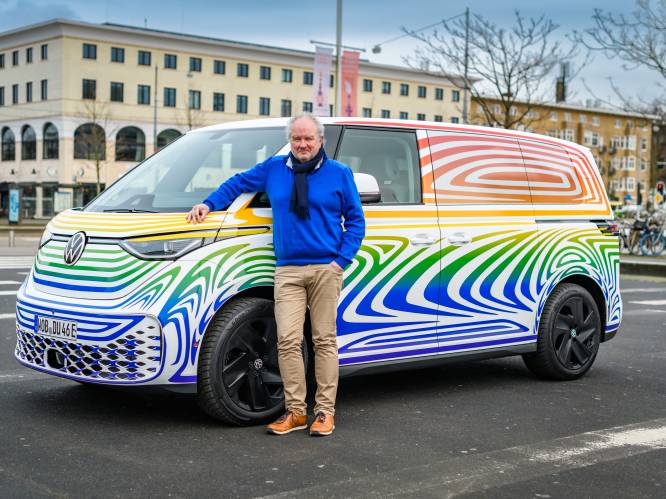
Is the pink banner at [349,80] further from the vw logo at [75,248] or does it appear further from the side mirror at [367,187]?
the vw logo at [75,248]

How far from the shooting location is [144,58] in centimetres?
7644

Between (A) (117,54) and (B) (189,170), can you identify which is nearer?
(B) (189,170)

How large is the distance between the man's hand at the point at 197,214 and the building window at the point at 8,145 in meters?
75.4

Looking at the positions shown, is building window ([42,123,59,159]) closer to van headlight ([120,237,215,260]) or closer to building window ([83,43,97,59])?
building window ([83,43,97,59])

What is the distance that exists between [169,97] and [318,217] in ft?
244

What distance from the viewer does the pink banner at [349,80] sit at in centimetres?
2928

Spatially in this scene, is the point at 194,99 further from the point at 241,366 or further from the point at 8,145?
the point at 241,366

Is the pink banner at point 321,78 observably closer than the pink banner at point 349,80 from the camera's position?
Yes

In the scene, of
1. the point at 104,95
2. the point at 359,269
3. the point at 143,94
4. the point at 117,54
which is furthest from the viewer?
the point at 143,94

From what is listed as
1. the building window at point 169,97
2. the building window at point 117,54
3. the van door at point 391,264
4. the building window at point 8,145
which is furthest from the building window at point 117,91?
the van door at point 391,264

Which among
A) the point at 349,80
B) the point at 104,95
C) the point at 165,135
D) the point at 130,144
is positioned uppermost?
the point at 104,95

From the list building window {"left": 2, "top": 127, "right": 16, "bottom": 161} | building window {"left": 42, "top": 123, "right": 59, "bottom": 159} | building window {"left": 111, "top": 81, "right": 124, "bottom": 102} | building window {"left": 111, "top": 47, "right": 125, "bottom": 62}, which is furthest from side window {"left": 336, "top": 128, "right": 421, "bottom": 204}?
building window {"left": 2, "top": 127, "right": 16, "bottom": 161}

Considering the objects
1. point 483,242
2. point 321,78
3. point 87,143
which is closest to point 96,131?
point 87,143

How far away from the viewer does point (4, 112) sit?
254ft
